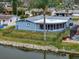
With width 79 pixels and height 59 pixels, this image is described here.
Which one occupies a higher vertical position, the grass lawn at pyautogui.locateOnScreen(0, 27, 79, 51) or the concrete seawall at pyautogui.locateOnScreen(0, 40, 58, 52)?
the grass lawn at pyautogui.locateOnScreen(0, 27, 79, 51)

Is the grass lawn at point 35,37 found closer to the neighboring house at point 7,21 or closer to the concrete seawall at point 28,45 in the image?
the concrete seawall at point 28,45

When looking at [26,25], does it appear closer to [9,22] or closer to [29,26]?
[29,26]

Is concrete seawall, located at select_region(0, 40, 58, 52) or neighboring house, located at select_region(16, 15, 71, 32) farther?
neighboring house, located at select_region(16, 15, 71, 32)

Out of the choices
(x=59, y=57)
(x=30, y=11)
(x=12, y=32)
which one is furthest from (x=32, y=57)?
(x=30, y=11)

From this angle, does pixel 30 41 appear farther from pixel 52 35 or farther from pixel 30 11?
pixel 30 11

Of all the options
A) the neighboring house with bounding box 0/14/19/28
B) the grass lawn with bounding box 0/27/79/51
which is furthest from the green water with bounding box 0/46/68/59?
the neighboring house with bounding box 0/14/19/28

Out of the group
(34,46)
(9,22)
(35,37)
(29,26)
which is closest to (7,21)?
(9,22)

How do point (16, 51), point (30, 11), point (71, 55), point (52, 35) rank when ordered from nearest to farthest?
1. point (71, 55)
2. point (16, 51)
3. point (52, 35)
4. point (30, 11)

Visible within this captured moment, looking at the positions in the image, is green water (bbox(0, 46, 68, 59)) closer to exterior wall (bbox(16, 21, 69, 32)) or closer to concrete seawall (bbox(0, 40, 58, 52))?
concrete seawall (bbox(0, 40, 58, 52))
